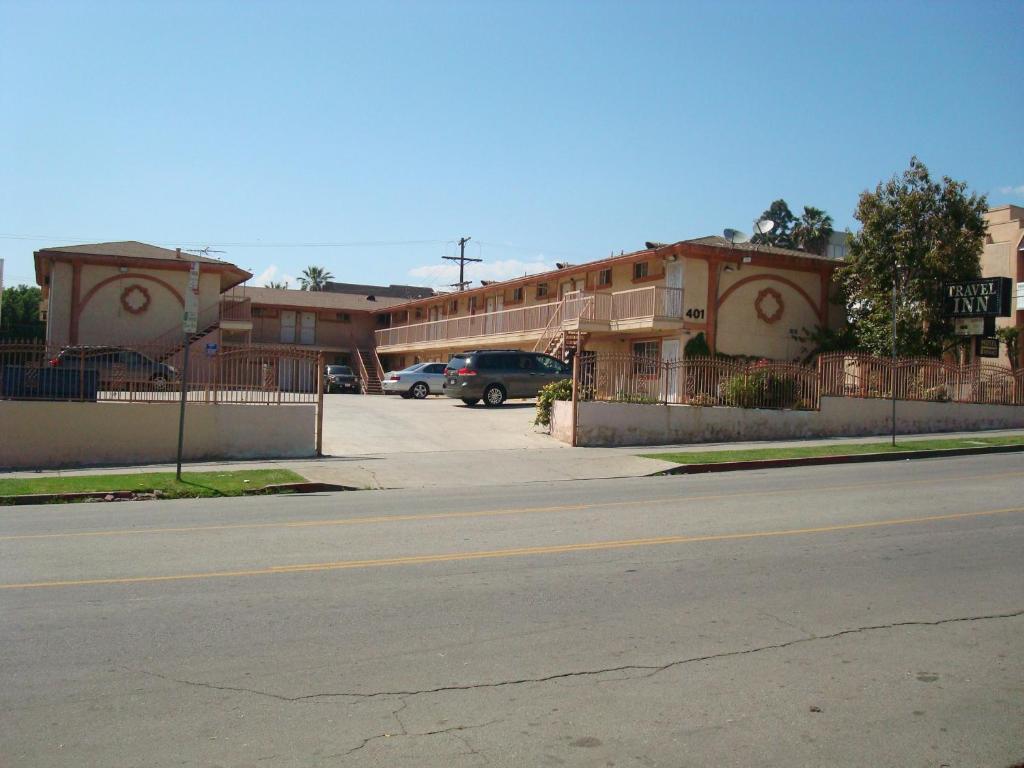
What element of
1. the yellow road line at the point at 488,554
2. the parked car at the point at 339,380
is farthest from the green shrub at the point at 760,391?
the parked car at the point at 339,380

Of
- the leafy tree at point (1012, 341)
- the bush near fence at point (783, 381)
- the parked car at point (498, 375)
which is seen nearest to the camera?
the bush near fence at point (783, 381)

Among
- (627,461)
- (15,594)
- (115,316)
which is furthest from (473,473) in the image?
(115,316)

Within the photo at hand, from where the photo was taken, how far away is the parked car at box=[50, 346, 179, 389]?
59.1 feet

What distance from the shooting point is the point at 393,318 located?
5656 cm

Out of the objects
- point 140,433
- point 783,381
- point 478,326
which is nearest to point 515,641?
point 140,433

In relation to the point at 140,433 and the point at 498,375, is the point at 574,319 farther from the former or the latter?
the point at 140,433

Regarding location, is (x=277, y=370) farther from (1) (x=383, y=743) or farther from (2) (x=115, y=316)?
(2) (x=115, y=316)

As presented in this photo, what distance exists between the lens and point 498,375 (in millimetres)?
29750

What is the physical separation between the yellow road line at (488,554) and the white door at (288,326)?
149 ft

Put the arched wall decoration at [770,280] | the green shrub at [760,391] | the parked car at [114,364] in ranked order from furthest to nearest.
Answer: the arched wall decoration at [770,280] → the green shrub at [760,391] → the parked car at [114,364]

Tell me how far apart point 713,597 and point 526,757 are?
3400 mm

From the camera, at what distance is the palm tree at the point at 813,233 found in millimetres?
57741

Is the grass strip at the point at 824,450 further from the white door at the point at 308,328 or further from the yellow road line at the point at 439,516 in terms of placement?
the white door at the point at 308,328

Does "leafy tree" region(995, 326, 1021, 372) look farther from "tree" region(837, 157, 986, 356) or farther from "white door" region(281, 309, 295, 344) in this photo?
"white door" region(281, 309, 295, 344)
